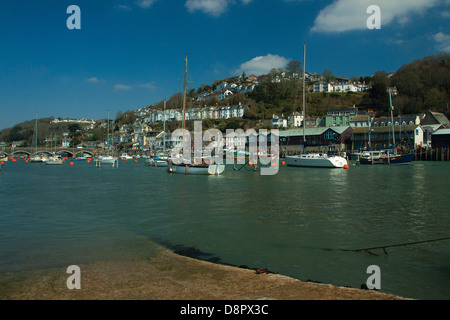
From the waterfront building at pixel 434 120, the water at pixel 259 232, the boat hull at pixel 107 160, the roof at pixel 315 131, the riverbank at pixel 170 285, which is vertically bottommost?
the water at pixel 259 232

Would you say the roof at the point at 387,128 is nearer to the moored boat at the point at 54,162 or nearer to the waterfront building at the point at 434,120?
the waterfront building at the point at 434,120

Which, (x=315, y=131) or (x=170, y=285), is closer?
(x=170, y=285)

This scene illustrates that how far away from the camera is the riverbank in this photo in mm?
5230

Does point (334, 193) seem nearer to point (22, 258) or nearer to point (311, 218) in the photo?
point (311, 218)

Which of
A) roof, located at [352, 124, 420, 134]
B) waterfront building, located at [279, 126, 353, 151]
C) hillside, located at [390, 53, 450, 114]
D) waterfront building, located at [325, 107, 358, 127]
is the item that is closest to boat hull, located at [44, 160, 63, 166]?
waterfront building, located at [279, 126, 353, 151]

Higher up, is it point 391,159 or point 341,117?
point 341,117

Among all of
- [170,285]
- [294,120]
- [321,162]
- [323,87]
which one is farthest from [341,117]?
[170,285]

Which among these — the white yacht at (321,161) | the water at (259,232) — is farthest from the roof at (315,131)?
the water at (259,232)

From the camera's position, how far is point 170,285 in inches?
230

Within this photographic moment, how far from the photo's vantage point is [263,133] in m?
89.8

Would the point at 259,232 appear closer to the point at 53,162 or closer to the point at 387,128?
the point at 53,162

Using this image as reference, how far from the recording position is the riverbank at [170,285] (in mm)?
5230

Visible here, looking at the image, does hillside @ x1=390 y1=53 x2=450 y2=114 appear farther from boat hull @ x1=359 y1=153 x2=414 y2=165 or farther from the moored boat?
the moored boat
